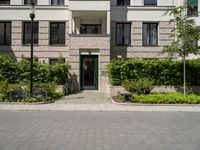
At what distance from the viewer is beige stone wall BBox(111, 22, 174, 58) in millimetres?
30281

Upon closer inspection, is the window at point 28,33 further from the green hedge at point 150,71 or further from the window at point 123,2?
the green hedge at point 150,71

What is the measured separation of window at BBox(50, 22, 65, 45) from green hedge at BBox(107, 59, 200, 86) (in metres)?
8.02

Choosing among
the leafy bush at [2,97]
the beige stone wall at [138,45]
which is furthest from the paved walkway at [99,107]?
the beige stone wall at [138,45]

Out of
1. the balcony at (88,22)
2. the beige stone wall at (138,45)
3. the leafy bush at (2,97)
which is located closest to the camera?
the leafy bush at (2,97)

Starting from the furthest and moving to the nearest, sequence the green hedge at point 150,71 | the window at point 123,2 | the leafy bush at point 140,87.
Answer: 1. the window at point 123,2
2. the green hedge at point 150,71
3. the leafy bush at point 140,87

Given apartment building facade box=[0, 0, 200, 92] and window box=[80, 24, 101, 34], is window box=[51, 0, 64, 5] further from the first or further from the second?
window box=[80, 24, 101, 34]

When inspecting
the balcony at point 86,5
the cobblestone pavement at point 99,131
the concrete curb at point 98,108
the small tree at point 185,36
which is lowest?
the cobblestone pavement at point 99,131

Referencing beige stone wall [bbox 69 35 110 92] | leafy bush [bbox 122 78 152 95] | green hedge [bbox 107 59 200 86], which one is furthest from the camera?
beige stone wall [bbox 69 35 110 92]

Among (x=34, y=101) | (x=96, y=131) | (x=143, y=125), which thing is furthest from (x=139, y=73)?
(x=96, y=131)

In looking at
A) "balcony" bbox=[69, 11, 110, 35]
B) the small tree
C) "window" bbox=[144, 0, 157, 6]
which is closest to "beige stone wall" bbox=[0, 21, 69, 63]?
"balcony" bbox=[69, 11, 110, 35]

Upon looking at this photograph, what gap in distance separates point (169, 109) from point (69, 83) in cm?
1052

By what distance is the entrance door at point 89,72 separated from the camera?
93.3 feet

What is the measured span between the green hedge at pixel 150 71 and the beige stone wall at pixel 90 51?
4.01 metres

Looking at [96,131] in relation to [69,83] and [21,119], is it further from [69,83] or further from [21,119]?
[69,83]
